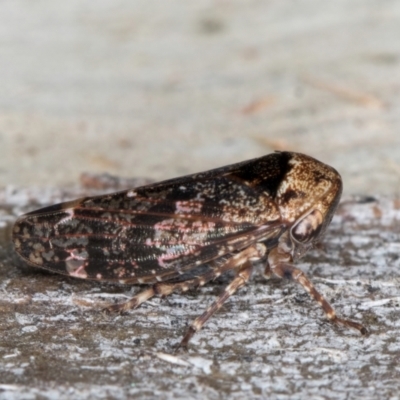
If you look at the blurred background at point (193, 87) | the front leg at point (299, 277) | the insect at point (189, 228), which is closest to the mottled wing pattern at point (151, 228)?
the insect at point (189, 228)

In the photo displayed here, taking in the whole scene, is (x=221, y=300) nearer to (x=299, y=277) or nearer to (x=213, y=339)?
(x=213, y=339)

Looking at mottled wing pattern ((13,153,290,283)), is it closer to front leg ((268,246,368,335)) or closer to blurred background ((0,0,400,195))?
front leg ((268,246,368,335))

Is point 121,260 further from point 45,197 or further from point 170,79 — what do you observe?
point 170,79

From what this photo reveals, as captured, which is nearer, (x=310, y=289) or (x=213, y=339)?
(x=213, y=339)

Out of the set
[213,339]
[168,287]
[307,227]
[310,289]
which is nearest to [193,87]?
[307,227]

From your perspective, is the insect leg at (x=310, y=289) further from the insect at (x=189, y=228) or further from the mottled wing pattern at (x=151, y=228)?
the mottled wing pattern at (x=151, y=228)

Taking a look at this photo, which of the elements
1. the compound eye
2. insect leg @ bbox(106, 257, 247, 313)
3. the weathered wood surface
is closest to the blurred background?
the compound eye
